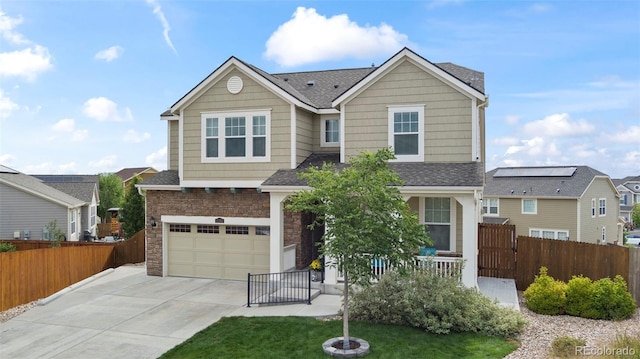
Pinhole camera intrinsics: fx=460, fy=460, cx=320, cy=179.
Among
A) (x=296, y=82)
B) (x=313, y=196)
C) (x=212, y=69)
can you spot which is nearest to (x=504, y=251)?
(x=313, y=196)

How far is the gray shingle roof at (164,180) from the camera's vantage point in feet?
55.0

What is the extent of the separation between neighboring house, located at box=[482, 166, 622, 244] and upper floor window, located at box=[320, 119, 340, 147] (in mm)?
22389

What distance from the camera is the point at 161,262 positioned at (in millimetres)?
17125

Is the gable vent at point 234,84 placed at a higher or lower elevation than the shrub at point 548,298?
higher

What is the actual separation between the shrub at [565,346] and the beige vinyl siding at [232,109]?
917 cm

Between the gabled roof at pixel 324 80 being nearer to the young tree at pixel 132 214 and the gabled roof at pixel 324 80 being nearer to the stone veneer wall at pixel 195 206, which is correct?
the stone veneer wall at pixel 195 206

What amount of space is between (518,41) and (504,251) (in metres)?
7.22

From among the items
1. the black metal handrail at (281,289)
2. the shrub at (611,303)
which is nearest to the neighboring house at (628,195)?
the shrub at (611,303)

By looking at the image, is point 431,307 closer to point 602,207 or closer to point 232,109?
point 232,109

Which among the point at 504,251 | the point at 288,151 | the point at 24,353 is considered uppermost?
the point at 288,151

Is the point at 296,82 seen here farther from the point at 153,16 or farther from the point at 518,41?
the point at 518,41

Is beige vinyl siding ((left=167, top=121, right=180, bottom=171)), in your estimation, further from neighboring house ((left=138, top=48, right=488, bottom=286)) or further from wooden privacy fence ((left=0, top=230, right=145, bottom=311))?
wooden privacy fence ((left=0, top=230, right=145, bottom=311))

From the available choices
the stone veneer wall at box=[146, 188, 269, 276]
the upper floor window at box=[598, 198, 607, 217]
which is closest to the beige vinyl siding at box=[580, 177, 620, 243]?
the upper floor window at box=[598, 198, 607, 217]

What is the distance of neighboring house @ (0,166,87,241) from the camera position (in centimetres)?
2869
